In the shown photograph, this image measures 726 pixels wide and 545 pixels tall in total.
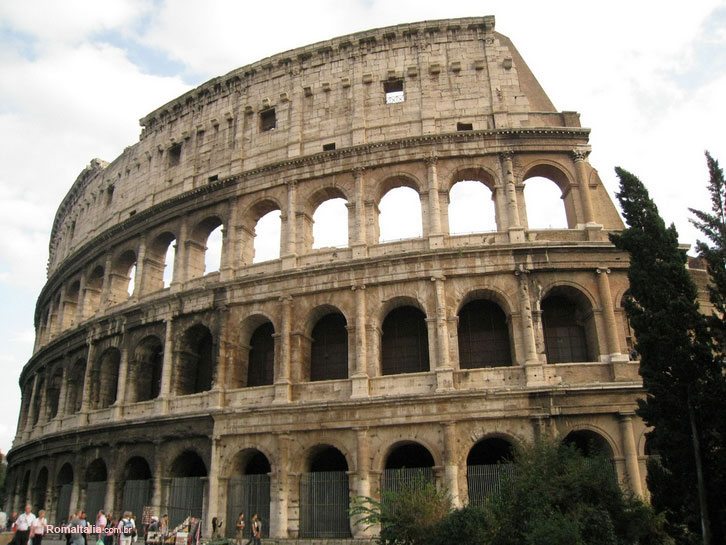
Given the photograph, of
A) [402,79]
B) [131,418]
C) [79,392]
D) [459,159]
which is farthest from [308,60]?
[79,392]

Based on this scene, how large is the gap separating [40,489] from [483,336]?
64.3 ft

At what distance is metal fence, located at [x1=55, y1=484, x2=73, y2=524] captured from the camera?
856 inches

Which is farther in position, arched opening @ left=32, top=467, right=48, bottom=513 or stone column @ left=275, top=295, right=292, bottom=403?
arched opening @ left=32, top=467, right=48, bottom=513

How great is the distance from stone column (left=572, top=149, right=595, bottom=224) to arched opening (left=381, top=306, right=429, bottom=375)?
5831mm

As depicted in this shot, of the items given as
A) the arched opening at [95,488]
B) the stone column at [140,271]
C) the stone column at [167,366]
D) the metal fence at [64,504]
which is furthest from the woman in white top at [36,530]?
the stone column at [140,271]

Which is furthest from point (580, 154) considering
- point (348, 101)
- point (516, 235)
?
point (348, 101)

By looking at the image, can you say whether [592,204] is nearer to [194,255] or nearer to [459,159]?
[459,159]

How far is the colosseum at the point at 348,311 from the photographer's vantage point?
1645 centimetres

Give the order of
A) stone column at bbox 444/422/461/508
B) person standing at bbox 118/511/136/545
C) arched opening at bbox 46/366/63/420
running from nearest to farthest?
person standing at bbox 118/511/136/545, stone column at bbox 444/422/461/508, arched opening at bbox 46/366/63/420

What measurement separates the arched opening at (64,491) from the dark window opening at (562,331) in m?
17.5

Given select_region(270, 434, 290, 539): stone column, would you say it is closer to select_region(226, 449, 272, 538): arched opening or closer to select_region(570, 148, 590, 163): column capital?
select_region(226, 449, 272, 538): arched opening

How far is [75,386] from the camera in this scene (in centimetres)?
2511

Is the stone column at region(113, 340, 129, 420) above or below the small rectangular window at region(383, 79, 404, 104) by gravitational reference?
below

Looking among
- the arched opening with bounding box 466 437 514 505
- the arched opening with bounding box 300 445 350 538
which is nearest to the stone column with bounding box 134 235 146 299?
the arched opening with bounding box 300 445 350 538
